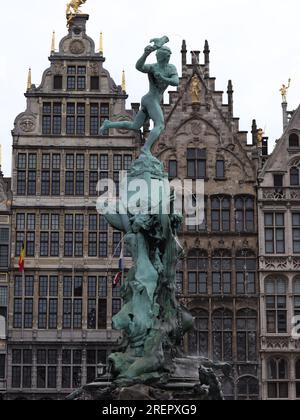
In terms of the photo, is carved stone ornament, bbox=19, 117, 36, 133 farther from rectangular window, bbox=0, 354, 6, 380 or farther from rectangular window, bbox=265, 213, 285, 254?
rectangular window, bbox=265, 213, 285, 254

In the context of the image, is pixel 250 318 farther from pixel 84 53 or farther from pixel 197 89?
pixel 84 53

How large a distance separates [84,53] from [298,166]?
11243mm

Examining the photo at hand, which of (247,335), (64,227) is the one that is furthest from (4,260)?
(247,335)

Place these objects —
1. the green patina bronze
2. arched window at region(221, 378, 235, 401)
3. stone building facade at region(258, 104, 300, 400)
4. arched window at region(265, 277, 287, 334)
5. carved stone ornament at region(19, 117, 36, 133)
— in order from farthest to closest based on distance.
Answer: carved stone ornament at region(19, 117, 36, 133) → arched window at region(265, 277, 287, 334) → stone building facade at region(258, 104, 300, 400) → arched window at region(221, 378, 235, 401) → the green patina bronze

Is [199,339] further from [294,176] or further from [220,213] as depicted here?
[294,176]

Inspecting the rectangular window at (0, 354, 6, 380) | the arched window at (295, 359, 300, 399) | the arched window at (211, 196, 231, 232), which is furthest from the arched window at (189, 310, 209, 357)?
the rectangular window at (0, 354, 6, 380)

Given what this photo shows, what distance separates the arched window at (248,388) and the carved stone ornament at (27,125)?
14.7m

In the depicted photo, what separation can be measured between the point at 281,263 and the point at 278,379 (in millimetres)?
5132

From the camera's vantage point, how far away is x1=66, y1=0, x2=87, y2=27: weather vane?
154 ft

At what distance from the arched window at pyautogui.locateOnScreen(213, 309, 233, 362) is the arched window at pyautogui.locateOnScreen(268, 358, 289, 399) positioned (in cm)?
192

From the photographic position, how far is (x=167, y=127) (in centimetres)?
4600

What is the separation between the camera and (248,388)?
43.1 meters

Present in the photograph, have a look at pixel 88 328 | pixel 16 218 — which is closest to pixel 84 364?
pixel 88 328

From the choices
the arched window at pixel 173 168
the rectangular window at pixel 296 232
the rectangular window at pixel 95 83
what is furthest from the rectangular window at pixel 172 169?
the rectangular window at pixel 296 232
